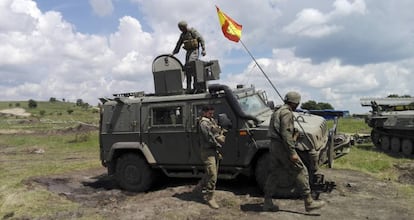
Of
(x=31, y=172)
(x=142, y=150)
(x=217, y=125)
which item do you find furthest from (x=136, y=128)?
(x=31, y=172)

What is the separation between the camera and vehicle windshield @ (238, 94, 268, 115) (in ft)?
30.0

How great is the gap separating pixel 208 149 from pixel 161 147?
68.0 inches

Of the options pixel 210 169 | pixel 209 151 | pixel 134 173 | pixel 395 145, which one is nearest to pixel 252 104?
pixel 209 151

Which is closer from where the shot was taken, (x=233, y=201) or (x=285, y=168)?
(x=285, y=168)

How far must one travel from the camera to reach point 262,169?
8602 mm

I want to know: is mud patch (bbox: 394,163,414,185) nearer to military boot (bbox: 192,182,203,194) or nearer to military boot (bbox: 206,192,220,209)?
military boot (bbox: 192,182,203,194)

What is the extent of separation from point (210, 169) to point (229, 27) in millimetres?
3518

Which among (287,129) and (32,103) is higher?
(32,103)

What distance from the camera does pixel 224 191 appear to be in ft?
29.1

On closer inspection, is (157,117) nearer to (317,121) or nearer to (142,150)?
(142,150)

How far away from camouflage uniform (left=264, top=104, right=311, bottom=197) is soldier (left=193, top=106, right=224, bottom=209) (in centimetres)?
113

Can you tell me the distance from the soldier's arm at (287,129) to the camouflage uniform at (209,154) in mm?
1371

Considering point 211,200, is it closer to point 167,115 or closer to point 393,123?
point 167,115

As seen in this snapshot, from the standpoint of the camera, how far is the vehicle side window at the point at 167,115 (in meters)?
9.45
